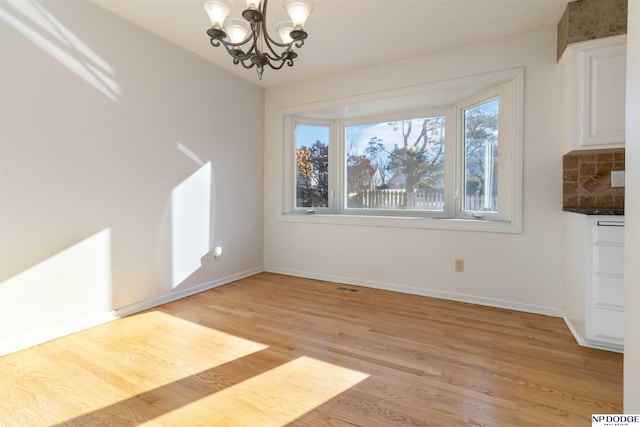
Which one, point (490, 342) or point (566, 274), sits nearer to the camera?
point (490, 342)

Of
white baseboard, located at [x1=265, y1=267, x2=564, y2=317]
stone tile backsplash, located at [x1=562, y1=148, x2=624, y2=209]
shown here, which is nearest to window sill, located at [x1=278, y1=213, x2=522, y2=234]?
stone tile backsplash, located at [x1=562, y1=148, x2=624, y2=209]

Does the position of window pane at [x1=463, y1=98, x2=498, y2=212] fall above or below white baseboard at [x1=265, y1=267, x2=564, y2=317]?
above

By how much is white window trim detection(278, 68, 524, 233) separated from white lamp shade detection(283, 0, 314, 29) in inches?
72.4

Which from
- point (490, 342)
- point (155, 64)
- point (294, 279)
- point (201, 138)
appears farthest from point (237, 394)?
point (155, 64)

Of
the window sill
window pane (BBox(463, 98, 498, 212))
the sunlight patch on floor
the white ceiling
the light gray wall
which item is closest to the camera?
the sunlight patch on floor

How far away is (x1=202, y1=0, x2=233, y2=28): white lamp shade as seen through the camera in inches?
64.3

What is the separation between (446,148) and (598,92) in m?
1.36

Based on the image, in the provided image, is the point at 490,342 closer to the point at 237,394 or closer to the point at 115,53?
the point at 237,394

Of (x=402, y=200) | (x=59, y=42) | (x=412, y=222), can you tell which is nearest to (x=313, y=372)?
(x=412, y=222)

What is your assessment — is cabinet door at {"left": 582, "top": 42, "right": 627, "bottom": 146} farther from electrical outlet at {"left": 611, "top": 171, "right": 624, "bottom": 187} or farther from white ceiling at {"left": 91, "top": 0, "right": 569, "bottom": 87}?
white ceiling at {"left": 91, "top": 0, "right": 569, "bottom": 87}

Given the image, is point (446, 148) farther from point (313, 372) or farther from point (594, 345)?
point (313, 372)

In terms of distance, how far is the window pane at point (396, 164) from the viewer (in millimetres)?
3498

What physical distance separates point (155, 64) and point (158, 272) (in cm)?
190

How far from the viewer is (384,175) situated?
382 cm
